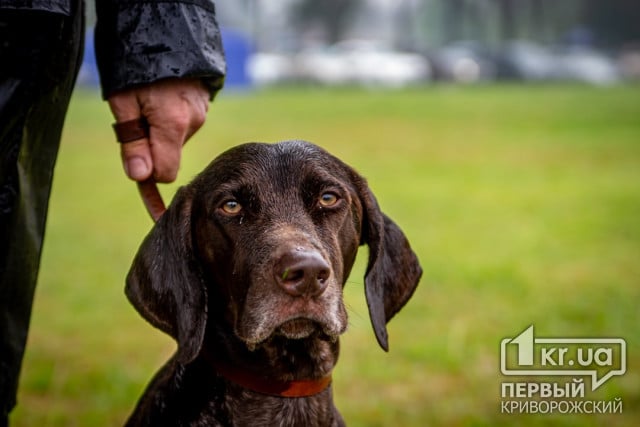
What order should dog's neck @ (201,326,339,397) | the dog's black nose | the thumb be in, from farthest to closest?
the thumb, dog's neck @ (201,326,339,397), the dog's black nose

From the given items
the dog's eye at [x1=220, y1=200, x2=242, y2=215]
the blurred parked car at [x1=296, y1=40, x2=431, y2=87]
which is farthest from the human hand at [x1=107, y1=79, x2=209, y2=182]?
the blurred parked car at [x1=296, y1=40, x2=431, y2=87]

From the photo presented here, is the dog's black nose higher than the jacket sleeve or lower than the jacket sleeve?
lower

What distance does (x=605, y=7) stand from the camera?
82.0 metres

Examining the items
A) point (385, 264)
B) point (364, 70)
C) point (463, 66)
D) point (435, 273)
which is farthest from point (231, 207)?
point (463, 66)

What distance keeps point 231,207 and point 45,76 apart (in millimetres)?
785

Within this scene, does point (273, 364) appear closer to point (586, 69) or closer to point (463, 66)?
point (463, 66)

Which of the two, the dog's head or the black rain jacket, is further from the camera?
the black rain jacket

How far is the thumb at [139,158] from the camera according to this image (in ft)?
12.4

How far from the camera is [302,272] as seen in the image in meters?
3.21

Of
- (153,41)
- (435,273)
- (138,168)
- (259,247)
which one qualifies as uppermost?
(153,41)

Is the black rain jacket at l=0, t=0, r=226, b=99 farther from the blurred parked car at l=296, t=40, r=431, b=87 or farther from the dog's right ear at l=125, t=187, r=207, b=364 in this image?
the blurred parked car at l=296, t=40, r=431, b=87

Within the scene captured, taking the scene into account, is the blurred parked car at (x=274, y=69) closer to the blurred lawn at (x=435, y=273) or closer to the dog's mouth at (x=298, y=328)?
the blurred lawn at (x=435, y=273)

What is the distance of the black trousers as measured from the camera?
338cm

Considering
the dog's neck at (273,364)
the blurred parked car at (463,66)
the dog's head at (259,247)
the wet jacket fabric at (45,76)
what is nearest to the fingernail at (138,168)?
the dog's head at (259,247)
